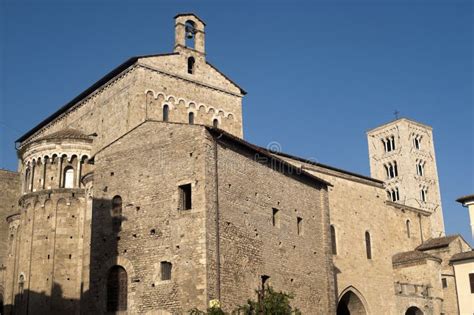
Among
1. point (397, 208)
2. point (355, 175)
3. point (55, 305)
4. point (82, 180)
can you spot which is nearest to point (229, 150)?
point (82, 180)

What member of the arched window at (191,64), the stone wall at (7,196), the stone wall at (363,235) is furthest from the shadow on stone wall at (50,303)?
the stone wall at (363,235)

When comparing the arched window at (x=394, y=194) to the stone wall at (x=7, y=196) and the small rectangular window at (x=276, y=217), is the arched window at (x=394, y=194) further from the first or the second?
the small rectangular window at (x=276, y=217)

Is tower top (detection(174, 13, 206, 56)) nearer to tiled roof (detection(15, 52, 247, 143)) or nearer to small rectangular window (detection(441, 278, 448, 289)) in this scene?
tiled roof (detection(15, 52, 247, 143))

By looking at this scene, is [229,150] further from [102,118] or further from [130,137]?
[102,118]

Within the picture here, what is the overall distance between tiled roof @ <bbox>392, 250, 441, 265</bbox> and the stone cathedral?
80 mm

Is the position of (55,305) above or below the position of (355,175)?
below

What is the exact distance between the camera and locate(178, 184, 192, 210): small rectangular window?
21.4 metres

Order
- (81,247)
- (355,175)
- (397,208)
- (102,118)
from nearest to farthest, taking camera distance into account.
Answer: (81,247) < (102,118) < (355,175) < (397,208)

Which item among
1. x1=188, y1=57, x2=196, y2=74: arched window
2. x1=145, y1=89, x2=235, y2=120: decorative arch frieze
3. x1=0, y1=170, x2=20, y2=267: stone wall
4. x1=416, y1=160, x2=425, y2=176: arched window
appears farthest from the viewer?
x1=416, y1=160, x2=425, y2=176: arched window

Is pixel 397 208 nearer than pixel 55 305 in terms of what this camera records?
No

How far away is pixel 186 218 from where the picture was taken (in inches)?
825

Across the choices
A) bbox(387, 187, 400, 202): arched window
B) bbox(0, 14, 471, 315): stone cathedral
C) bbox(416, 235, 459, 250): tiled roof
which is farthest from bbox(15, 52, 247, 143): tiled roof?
bbox(387, 187, 400, 202): arched window

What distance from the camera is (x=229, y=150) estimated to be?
22641 mm

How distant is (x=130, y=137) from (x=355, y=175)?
583 inches
